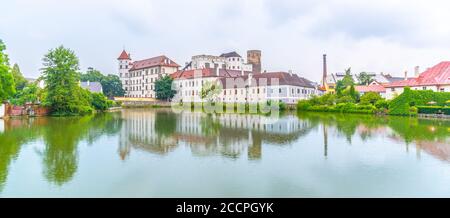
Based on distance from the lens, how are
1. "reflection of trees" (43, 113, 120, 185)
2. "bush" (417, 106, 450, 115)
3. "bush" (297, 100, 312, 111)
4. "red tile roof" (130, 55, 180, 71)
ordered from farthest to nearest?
"red tile roof" (130, 55, 180, 71) < "bush" (297, 100, 312, 111) < "bush" (417, 106, 450, 115) < "reflection of trees" (43, 113, 120, 185)

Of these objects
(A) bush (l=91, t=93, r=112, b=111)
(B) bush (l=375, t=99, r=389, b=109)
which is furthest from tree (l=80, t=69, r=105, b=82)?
(B) bush (l=375, t=99, r=389, b=109)

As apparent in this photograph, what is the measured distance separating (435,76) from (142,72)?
6693 cm

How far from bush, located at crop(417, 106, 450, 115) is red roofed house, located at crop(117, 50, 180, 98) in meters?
57.9

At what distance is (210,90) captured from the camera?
6750cm

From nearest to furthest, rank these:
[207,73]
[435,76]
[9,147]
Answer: [9,147] → [435,76] → [207,73]

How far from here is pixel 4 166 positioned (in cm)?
1172

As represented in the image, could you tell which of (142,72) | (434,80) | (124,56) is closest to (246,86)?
(434,80)

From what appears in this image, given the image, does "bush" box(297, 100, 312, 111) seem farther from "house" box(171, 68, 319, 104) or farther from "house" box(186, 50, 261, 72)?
"house" box(186, 50, 261, 72)

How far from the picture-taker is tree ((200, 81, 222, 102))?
67.1 meters

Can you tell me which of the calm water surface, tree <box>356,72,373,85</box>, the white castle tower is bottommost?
the calm water surface

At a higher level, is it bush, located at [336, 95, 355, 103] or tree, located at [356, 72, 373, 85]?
tree, located at [356, 72, 373, 85]

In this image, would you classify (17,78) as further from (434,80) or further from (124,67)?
(434,80)

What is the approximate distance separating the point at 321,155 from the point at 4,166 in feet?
35.8
